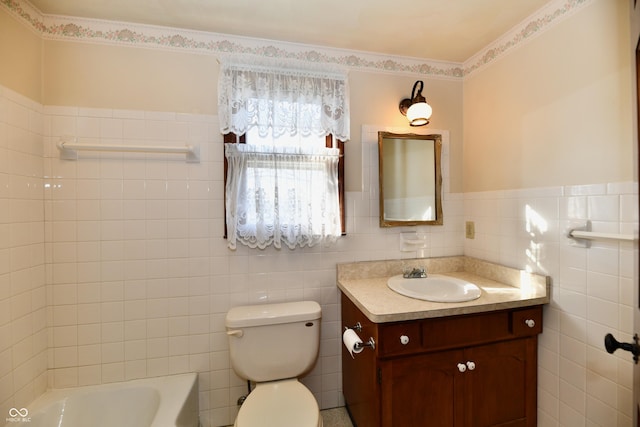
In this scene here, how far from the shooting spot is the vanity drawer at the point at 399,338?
1.21 m

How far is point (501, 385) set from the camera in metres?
1.37

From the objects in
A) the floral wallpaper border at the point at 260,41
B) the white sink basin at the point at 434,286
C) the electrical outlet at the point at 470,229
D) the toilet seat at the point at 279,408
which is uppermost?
the floral wallpaper border at the point at 260,41

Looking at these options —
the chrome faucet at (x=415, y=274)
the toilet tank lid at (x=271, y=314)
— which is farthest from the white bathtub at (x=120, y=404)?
the chrome faucet at (x=415, y=274)

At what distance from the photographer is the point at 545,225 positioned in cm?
138

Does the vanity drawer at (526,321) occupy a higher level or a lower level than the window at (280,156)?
lower

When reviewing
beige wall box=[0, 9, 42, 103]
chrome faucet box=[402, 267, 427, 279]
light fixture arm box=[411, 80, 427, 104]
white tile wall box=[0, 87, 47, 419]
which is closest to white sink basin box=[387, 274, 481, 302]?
chrome faucet box=[402, 267, 427, 279]

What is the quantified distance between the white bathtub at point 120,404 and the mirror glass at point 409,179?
148 centimetres

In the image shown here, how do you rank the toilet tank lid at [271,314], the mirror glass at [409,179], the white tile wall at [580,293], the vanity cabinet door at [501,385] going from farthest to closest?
the mirror glass at [409,179], the toilet tank lid at [271,314], the vanity cabinet door at [501,385], the white tile wall at [580,293]

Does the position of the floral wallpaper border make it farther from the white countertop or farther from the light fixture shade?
the white countertop

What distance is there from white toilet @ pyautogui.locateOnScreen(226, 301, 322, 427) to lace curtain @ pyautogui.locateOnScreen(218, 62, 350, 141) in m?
1.01

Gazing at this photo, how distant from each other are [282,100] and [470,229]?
150 centimetres

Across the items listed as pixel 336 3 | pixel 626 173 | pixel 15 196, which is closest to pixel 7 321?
pixel 15 196

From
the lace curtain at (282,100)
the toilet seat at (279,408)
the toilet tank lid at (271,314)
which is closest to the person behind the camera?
Result: the toilet seat at (279,408)

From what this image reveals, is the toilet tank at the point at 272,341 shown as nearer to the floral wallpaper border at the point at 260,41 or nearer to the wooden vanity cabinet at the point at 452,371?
the wooden vanity cabinet at the point at 452,371
